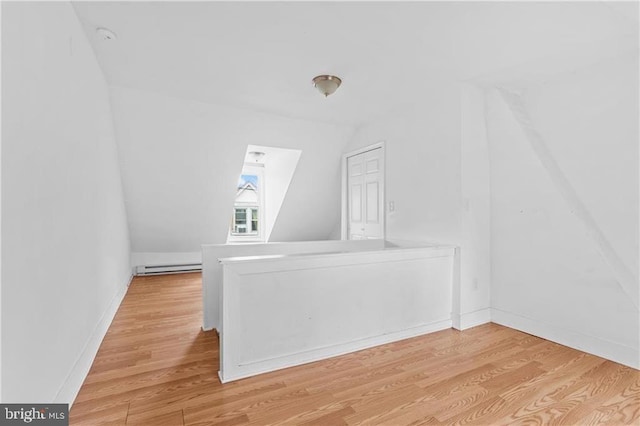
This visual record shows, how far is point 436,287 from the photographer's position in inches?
118

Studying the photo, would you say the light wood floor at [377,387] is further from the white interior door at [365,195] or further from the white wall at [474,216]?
the white interior door at [365,195]

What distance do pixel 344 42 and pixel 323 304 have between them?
1.95 m

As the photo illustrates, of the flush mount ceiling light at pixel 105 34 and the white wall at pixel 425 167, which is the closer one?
the flush mount ceiling light at pixel 105 34

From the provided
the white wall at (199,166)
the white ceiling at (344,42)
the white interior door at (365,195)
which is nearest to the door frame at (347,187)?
the white interior door at (365,195)

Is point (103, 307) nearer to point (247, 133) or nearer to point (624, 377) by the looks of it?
point (247, 133)

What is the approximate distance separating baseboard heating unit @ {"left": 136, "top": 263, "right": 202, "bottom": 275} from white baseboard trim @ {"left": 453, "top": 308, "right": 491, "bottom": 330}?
14.5ft

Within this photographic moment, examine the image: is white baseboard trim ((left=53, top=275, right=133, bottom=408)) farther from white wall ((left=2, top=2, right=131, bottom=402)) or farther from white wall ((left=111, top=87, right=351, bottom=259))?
white wall ((left=111, top=87, right=351, bottom=259))

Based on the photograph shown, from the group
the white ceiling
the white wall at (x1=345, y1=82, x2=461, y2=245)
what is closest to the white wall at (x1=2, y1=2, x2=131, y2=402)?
the white ceiling

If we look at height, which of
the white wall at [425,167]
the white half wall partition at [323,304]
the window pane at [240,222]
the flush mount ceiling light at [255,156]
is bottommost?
the white half wall partition at [323,304]

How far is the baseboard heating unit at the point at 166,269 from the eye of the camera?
17.3 feet

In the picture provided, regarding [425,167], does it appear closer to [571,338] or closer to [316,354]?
[571,338]

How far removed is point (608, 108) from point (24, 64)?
3.66m

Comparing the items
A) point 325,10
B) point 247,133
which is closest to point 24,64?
point 325,10

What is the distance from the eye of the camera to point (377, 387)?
198cm
